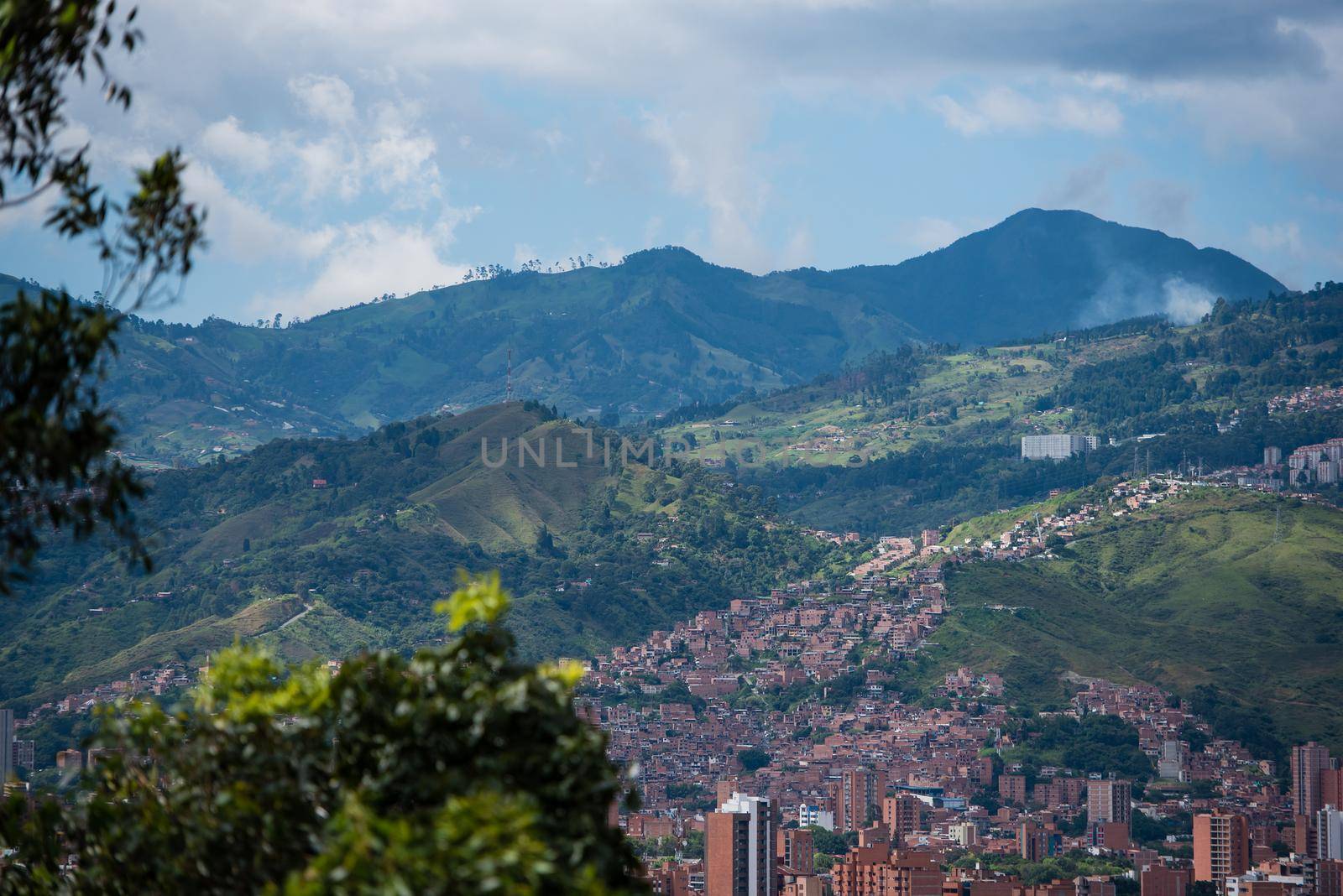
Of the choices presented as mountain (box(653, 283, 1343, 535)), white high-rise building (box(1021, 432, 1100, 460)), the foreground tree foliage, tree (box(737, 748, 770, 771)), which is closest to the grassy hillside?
tree (box(737, 748, 770, 771))

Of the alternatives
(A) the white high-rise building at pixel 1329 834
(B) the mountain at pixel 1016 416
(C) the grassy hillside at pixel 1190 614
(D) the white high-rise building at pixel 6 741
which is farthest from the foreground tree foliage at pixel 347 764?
(B) the mountain at pixel 1016 416

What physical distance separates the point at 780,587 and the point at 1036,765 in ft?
127

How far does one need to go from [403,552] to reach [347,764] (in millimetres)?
101063

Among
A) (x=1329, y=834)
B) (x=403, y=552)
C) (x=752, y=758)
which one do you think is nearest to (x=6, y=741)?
(x=752, y=758)

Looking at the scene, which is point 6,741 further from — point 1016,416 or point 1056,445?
point 1016,416

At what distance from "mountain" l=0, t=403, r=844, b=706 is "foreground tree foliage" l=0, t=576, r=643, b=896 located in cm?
7407

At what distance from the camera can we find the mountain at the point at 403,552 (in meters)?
91.4

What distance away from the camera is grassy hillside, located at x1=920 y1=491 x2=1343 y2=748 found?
86.0 metres

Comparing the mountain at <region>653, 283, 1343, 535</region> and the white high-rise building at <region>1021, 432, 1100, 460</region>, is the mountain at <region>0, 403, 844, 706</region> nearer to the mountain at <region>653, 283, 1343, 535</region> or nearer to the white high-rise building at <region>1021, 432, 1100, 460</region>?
the mountain at <region>653, 283, 1343, 535</region>

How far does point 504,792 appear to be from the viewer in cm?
780

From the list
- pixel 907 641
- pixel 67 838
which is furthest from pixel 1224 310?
pixel 67 838

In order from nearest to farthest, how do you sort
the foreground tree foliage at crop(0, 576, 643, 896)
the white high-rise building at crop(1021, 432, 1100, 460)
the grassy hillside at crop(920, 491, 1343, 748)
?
the foreground tree foliage at crop(0, 576, 643, 896), the grassy hillside at crop(920, 491, 1343, 748), the white high-rise building at crop(1021, 432, 1100, 460)

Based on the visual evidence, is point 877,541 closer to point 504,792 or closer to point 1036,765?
point 1036,765

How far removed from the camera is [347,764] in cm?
845
